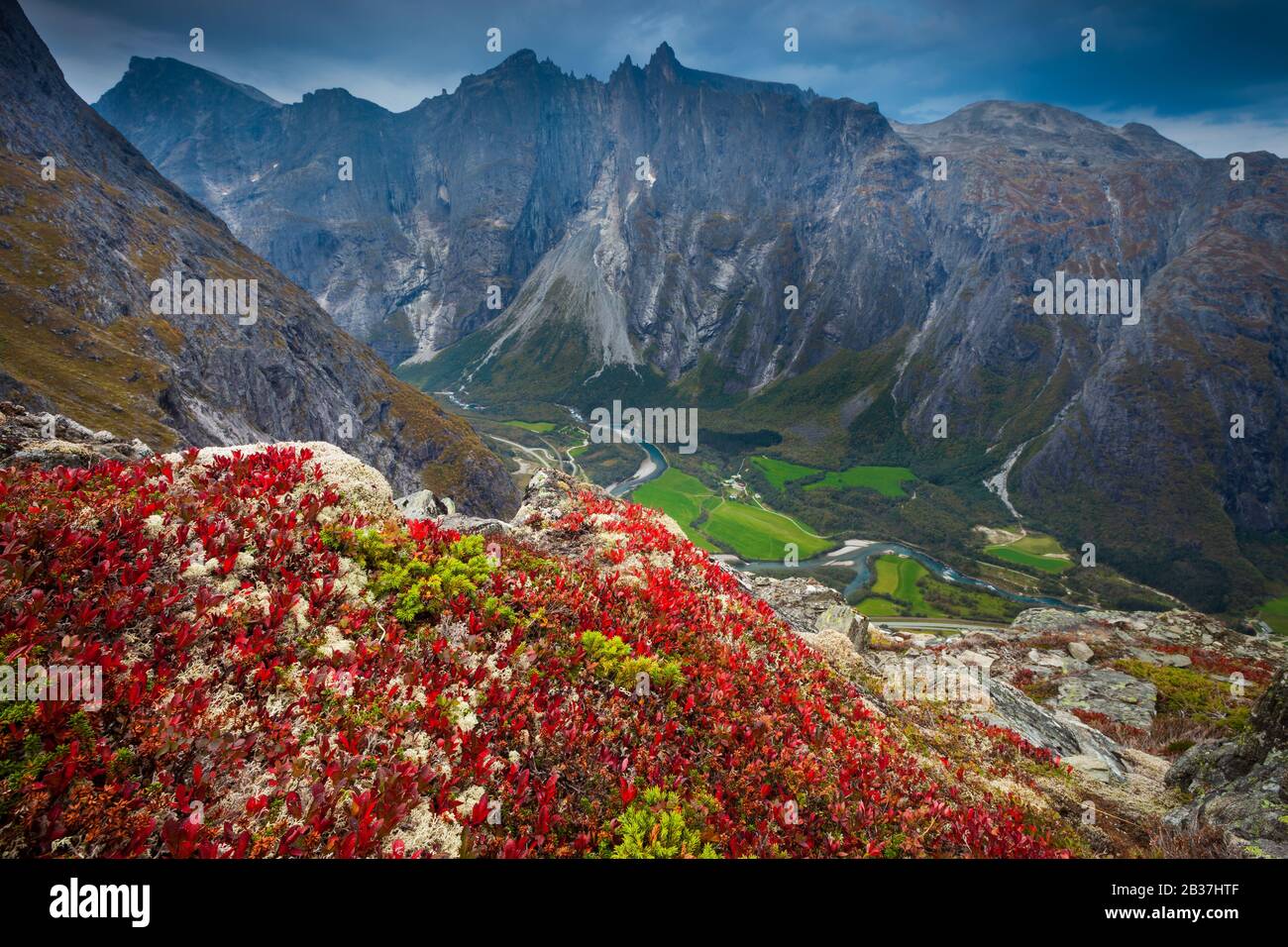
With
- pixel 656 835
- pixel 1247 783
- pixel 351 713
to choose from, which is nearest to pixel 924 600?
pixel 1247 783

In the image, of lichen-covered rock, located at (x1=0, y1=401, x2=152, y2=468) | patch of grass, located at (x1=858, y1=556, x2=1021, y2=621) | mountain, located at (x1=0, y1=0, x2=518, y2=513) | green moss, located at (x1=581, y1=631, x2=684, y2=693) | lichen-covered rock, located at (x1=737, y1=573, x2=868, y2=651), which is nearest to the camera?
green moss, located at (x1=581, y1=631, x2=684, y2=693)

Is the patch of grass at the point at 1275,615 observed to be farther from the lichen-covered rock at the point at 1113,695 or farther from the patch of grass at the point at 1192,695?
the lichen-covered rock at the point at 1113,695

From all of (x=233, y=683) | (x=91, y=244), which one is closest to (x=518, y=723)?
(x=233, y=683)

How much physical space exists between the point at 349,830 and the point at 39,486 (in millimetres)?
8033

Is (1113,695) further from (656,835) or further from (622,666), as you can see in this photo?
(656,835)

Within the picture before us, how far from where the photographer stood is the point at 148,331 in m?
105

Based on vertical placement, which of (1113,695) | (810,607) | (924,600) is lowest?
→ (924,600)

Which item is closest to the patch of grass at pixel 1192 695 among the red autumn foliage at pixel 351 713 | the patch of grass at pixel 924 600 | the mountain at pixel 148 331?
the red autumn foliage at pixel 351 713

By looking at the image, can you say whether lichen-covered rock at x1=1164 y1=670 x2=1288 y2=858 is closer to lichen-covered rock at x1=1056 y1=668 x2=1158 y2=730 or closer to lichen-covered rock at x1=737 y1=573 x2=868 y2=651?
lichen-covered rock at x1=737 y1=573 x2=868 y2=651

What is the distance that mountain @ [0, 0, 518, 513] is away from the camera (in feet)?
279

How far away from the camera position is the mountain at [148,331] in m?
84.9

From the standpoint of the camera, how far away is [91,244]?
112938 mm

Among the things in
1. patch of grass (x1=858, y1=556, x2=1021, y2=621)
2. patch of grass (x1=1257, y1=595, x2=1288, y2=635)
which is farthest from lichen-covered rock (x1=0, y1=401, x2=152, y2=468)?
patch of grass (x1=1257, y1=595, x2=1288, y2=635)
